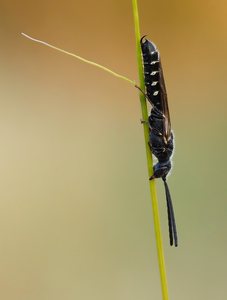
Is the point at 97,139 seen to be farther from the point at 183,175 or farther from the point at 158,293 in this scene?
the point at 158,293

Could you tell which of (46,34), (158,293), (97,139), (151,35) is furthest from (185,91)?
(158,293)

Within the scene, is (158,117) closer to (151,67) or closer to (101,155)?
(151,67)

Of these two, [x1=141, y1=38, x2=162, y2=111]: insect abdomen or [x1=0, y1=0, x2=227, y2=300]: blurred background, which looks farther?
[x1=0, y1=0, x2=227, y2=300]: blurred background

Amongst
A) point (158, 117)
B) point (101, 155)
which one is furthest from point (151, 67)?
point (101, 155)

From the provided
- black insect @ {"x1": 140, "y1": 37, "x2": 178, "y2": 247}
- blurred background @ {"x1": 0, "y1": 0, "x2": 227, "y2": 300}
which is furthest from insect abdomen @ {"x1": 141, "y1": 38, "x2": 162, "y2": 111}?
blurred background @ {"x1": 0, "y1": 0, "x2": 227, "y2": 300}

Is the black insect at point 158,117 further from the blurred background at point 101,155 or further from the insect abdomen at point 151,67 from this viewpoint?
the blurred background at point 101,155

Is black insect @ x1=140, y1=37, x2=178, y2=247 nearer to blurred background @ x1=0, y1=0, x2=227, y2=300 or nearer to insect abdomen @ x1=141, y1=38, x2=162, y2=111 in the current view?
insect abdomen @ x1=141, y1=38, x2=162, y2=111
